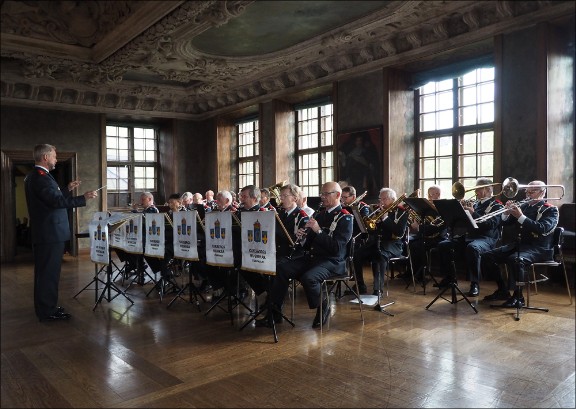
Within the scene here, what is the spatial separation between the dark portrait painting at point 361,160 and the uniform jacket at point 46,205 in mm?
4897

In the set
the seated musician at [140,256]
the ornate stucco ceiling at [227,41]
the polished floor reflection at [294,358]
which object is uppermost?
the ornate stucco ceiling at [227,41]

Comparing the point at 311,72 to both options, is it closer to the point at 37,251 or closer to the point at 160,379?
the point at 37,251

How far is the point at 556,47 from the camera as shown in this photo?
18.7 ft

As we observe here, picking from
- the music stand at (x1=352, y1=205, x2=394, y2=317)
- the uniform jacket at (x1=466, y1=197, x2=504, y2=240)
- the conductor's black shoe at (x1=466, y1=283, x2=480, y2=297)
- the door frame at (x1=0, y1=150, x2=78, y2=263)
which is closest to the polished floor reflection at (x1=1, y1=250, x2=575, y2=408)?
the music stand at (x1=352, y1=205, x2=394, y2=317)

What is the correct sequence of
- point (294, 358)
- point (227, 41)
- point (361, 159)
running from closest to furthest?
1. point (294, 358)
2. point (227, 41)
3. point (361, 159)

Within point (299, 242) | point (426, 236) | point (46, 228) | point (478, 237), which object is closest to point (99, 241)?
point (46, 228)

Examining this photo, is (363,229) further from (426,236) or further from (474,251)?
(426,236)

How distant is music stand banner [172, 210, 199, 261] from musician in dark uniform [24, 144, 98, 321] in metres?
0.99

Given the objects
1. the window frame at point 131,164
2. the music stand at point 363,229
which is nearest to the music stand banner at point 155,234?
the music stand at point 363,229

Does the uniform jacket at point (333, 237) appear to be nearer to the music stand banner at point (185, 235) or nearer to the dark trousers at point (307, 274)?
the dark trousers at point (307, 274)

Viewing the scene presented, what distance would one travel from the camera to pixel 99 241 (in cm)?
522

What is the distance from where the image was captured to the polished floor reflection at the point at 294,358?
268 cm

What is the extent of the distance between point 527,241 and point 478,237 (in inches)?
30.1

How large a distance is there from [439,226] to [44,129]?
852 cm
